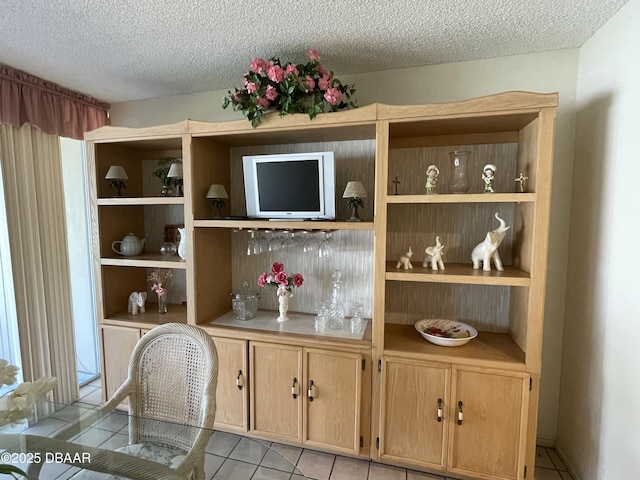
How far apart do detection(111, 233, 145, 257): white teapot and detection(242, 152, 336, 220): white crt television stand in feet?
3.16

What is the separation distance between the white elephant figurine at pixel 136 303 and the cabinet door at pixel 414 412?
72.3 inches

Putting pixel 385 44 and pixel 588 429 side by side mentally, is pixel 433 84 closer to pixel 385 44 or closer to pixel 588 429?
pixel 385 44

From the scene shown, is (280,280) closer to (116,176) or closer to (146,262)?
(146,262)

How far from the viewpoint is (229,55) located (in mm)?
1880

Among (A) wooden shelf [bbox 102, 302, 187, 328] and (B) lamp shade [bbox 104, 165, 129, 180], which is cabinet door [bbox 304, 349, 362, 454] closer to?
(A) wooden shelf [bbox 102, 302, 187, 328]

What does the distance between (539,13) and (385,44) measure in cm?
71

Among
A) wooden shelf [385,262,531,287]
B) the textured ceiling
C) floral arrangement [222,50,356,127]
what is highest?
the textured ceiling

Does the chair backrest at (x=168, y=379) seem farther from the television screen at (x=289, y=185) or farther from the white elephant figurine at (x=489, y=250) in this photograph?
the white elephant figurine at (x=489, y=250)

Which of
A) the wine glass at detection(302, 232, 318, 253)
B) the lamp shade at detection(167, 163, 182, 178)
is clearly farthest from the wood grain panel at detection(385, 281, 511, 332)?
the lamp shade at detection(167, 163, 182, 178)

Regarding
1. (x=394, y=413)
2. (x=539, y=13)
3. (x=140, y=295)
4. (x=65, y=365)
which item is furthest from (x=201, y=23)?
(x=65, y=365)

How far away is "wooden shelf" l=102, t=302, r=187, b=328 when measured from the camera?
2195 millimetres

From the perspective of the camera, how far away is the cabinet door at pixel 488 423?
1.61 metres

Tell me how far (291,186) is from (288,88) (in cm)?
54

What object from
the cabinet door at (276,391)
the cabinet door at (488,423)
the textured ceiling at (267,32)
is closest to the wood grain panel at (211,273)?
the cabinet door at (276,391)
